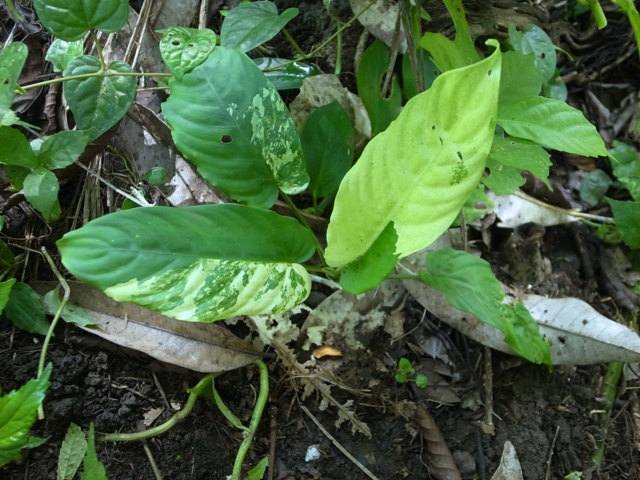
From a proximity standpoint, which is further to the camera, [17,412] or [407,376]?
[407,376]

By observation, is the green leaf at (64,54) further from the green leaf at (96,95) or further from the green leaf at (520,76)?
the green leaf at (520,76)

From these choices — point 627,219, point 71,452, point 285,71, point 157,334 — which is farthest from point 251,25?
point 627,219

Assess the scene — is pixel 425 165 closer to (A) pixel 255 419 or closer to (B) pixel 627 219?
(A) pixel 255 419

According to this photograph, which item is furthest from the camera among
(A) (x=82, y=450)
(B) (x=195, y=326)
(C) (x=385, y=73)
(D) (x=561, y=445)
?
(C) (x=385, y=73)

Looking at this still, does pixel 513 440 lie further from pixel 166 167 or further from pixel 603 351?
pixel 166 167

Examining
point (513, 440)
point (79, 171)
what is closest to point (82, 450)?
point (79, 171)
